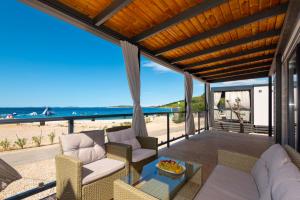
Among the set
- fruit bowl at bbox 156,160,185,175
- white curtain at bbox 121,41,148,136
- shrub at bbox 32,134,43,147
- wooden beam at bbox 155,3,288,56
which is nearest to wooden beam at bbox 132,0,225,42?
white curtain at bbox 121,41,148,136

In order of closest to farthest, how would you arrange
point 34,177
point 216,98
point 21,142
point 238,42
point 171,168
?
point 171,168
point 34,177
point 21,142
point 238,42
point 216,98

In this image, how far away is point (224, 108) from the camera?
8.22 m

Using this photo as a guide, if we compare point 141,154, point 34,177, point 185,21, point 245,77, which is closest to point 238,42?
point 185,21

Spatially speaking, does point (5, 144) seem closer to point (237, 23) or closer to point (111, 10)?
point (111, 10)

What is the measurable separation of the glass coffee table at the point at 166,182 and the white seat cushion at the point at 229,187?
0.29 meters

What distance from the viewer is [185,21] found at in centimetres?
262

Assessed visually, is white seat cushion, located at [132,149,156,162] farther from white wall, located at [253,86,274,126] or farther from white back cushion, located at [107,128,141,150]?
white wall, located at [253,86,274,126]

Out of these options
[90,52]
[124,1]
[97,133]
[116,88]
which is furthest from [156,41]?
[116,88]

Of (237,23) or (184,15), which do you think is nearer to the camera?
(184,15)

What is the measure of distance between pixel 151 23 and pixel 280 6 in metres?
2.01

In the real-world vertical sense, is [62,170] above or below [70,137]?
below

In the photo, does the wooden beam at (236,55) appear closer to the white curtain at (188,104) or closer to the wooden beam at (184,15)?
the white curtain at (188,104)

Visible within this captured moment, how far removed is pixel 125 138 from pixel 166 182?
121 cm

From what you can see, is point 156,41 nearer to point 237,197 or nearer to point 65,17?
point 65,17
